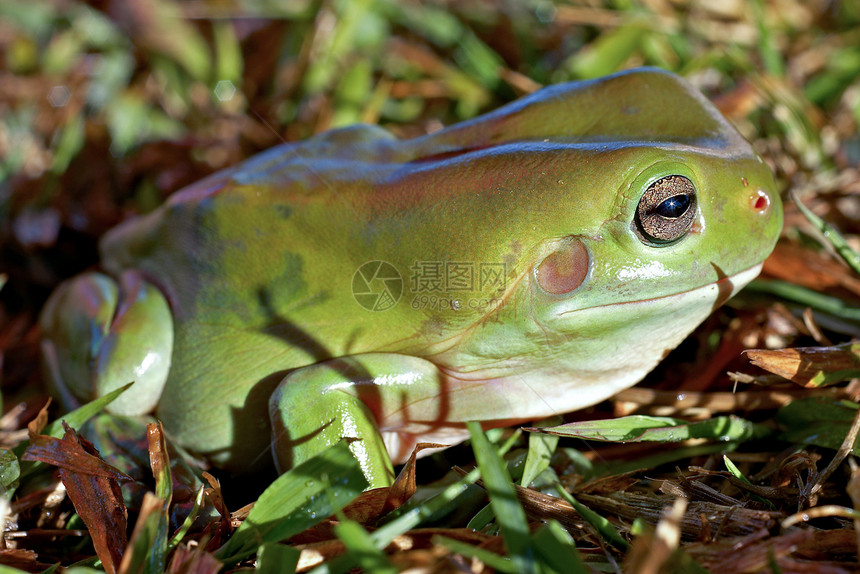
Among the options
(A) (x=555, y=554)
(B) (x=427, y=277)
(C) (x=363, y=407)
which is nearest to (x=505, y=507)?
(A) (x=555, y=554)

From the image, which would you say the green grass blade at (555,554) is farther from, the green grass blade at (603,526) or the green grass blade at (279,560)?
the green grass blade at (279,560)

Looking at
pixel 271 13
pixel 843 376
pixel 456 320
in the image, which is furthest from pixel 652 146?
pixel 271 13

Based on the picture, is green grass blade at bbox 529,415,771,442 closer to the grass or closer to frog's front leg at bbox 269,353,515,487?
the grass

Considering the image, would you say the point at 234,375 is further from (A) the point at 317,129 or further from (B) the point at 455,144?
(A) the point at 317,129

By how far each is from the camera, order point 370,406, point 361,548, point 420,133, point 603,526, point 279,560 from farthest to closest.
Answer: point 420,133 → point 370,406 → point 603,526 → point 279,560 → point 361,548

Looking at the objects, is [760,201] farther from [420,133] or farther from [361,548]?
[420,133]

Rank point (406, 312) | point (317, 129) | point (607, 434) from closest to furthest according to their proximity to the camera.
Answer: point (607, 434)
point (406, 312)
point (317, 129)

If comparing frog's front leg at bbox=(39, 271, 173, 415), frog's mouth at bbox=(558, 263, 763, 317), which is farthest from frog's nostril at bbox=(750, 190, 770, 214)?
frog's front leg at bbox=(39, 271, 173, 415)
